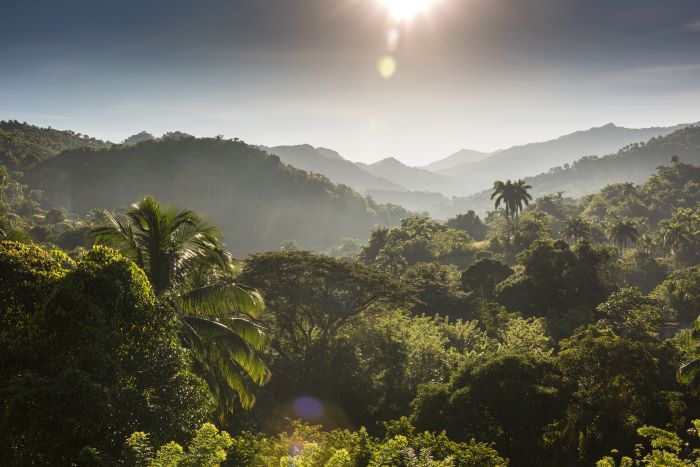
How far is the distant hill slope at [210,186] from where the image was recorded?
158 meters

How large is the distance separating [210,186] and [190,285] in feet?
574

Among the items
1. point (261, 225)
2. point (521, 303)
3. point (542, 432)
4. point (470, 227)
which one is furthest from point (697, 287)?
point (261, 225)

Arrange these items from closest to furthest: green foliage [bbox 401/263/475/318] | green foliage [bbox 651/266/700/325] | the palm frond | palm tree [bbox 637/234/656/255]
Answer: the palm frond, green foliage [bbox 401/263/475/318], green foliage [bbox 651/266/700/325], palm tree [bbox 637/234/656/255]

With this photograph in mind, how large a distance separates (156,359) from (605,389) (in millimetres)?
17639

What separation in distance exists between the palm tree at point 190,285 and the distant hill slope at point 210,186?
147741 mm

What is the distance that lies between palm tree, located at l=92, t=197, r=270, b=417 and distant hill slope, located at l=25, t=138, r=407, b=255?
485 feet

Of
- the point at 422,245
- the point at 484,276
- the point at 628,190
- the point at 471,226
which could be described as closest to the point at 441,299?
the point at 484,276

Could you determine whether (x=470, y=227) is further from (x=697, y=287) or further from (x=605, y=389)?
(x=605, y=389)

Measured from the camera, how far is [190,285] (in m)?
12.3

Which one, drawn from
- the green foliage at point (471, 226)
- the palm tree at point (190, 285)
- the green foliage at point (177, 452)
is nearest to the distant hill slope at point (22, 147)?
the green foliage at point (471, 226)

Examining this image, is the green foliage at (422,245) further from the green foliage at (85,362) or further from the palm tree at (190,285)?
the green foliage at (85,362)

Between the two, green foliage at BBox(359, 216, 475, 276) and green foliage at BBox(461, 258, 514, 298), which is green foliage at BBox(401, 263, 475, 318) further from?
green foliage at BBox(359, 216, 475, 276)

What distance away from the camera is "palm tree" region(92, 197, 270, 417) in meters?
11.4

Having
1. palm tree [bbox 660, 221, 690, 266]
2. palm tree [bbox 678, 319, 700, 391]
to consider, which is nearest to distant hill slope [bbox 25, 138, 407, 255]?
palm tree [bbox 660, 221, 690, 266]
